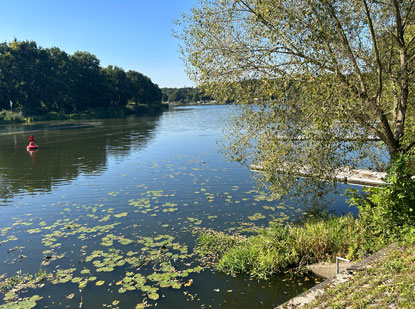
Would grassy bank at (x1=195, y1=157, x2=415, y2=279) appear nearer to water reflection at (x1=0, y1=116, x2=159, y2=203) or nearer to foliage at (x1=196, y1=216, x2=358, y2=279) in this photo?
foliage at (x1=196, y1=216, x2=358, y2=279)

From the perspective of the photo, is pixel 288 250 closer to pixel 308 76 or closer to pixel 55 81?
pixel 308 76

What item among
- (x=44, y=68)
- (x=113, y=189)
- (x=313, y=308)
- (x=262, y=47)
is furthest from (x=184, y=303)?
(x=44, y=68)

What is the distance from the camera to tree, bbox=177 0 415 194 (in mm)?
8992

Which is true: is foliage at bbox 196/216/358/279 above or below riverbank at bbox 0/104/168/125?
below

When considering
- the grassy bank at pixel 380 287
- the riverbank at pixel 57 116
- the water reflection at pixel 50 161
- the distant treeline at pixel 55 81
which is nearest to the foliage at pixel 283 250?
the grassy bank at pixel 380 287

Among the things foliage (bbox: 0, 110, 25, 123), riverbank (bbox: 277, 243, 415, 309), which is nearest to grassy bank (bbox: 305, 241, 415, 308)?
A: riverbank (bbox: 277, 243, 415, 309)

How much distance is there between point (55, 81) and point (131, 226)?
94.4m

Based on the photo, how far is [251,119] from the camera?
1102 cm

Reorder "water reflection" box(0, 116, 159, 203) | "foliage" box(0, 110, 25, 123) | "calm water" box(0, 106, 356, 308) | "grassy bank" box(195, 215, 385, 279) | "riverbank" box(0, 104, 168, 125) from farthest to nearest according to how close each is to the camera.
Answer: "riverbank" box(0, 104, 168, 125)
"foliage" box(0, 110, 25, 123)
"water reflection" box(0, 116, 159, 203)
"grassy bank" box(195, 215, 385, 279)
"calm water" box(0, 106, 356, 308)

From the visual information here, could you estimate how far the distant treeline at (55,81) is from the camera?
277 ft

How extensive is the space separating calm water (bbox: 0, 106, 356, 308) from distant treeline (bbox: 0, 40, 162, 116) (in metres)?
71.0

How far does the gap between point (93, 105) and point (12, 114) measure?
38977 millimetres

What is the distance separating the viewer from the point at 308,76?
885 centimetres

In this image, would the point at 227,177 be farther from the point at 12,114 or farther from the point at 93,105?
the point at 93,105
